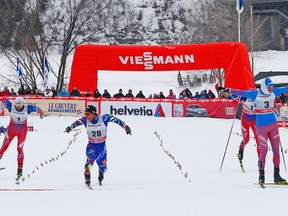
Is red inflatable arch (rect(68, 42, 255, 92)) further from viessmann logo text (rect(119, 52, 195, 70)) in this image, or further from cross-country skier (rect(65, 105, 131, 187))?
cross-country skier (rect(65, 105, 131, 187))

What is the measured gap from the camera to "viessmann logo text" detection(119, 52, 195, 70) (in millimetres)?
30906

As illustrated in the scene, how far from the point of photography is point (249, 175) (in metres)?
13.2

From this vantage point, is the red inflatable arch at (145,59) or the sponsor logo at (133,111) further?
the sponsor logo at (133,111)

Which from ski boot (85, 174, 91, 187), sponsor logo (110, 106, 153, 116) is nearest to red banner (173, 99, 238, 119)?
sponsor logo (110, 106, 153, 116)

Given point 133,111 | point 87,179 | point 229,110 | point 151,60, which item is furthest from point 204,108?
point 87,179

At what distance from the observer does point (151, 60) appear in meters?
31.2

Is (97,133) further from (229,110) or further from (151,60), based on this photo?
(151,60)

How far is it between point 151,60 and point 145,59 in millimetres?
338

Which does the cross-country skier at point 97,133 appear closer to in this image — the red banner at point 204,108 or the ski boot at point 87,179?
the ski boot at point 87,179

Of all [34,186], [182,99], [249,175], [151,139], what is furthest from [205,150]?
[182,99]

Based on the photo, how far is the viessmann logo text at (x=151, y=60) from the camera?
3091 cm

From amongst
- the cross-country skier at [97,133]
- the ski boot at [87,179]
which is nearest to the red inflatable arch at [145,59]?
the cross-country skier at [97,133]

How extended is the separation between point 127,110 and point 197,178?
17.9 metres

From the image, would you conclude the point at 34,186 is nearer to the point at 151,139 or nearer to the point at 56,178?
the point at 56,178
